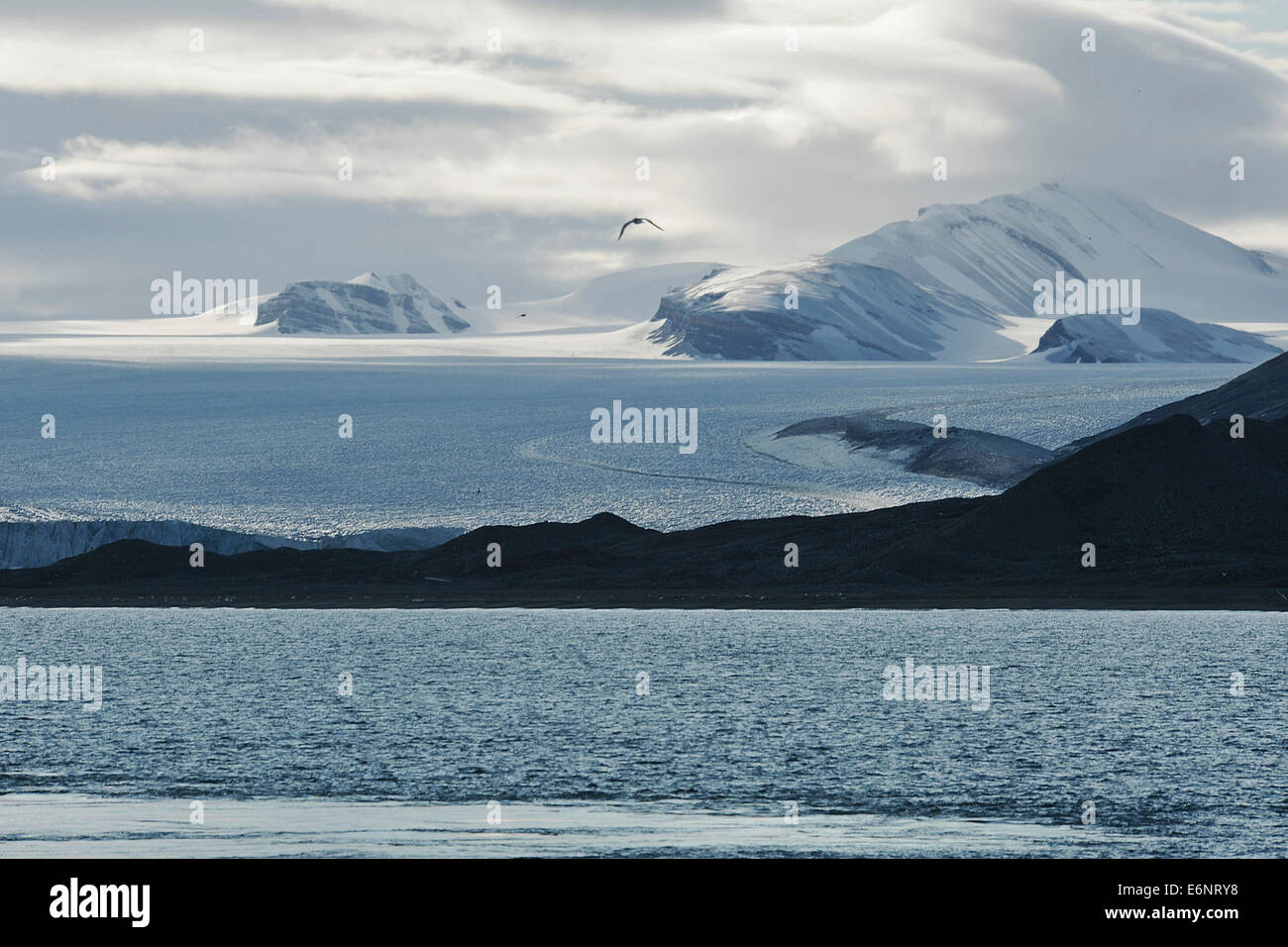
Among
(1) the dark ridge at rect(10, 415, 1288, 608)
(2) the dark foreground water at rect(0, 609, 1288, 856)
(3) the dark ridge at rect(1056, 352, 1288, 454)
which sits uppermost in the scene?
(3) the dark ridge at rect(1056, 352, 1288, 454)

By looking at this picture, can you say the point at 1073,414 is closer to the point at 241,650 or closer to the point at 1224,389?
the point at 1224,389

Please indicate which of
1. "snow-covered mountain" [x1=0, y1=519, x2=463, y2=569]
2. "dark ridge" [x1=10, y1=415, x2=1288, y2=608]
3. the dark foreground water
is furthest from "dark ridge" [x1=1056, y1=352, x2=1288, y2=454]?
the dark foreground water

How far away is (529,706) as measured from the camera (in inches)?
1435

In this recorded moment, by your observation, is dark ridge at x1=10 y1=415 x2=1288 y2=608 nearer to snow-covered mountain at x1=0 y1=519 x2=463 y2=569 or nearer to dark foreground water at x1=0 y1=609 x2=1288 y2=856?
snow-covered mountain at x1=0 y1=519 x2=463 y2=569

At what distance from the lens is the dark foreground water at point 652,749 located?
2089 cm

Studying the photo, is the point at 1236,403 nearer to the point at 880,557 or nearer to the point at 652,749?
the point at 880,557

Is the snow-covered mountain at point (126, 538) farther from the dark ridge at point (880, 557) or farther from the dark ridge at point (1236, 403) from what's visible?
the dark ridge at point (1236, 403)

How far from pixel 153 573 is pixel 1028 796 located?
62367 mm

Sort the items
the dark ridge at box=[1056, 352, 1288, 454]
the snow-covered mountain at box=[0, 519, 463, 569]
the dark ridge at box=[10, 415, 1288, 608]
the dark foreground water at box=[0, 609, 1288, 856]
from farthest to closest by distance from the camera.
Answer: the dark ridge at box=[1056, 352, 1288, 454] < the snow-covered mountain at box=[0, 519, 463, 569] < the dark ridge at box=[10, 415, 1288, 608] < the dark foreground water at box=[0, 609, 1288, 856]

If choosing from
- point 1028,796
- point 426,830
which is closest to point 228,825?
point 426,830

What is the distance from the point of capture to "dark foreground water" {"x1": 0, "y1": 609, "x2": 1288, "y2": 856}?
68.5 feet

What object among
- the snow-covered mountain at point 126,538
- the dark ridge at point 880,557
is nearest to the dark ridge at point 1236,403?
the dark ridge at point 880,557

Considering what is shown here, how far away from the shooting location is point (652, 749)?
1153 inches
